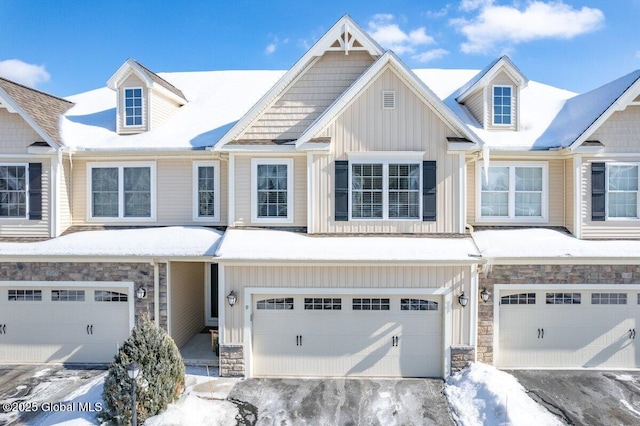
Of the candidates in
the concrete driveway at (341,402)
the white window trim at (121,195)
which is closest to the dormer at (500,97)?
the concrete driveway at (341,402)

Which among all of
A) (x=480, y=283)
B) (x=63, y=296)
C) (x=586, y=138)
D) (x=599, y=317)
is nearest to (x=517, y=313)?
(x=480, y=283)

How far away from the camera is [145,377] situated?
7773mm

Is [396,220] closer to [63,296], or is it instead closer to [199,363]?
[199,363]

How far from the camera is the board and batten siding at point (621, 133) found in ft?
36.0

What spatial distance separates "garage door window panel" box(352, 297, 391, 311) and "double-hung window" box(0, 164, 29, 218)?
977cm

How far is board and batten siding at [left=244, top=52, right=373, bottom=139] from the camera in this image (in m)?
11.1

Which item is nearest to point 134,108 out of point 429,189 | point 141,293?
point 141,293

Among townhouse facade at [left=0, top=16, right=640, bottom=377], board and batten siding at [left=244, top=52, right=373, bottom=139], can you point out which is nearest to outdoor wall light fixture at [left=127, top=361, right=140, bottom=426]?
townhouse facade at [left=0, top=16, right=640, bottom=377]

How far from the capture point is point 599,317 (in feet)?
34.3

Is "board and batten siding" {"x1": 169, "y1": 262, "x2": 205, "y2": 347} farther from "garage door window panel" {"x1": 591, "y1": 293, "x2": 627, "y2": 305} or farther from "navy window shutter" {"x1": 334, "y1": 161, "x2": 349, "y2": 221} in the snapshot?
"garage door window panel" {"x1": 591, "y1": 293, "x2": 627, "y2": 305}

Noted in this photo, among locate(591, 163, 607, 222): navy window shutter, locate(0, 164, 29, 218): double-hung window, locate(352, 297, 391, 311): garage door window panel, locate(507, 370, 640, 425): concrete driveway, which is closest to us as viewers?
locate(507, 370, 640, 425): concrete driveway

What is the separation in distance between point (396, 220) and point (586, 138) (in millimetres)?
5624

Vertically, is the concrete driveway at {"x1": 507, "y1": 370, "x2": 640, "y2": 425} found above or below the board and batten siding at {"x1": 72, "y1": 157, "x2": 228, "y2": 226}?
below

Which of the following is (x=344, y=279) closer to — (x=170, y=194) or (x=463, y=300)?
(x=463, y=300)
